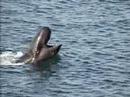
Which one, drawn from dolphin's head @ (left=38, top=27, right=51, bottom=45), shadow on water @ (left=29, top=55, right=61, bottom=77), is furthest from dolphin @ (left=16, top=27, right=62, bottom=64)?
shadow on water @ (left=29, top=55, right=61, bottom=77)

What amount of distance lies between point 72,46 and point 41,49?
2978mm

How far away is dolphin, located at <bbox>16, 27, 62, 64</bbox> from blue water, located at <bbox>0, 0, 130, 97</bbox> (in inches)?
23.2

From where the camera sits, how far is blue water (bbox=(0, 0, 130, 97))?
32219 millimetres

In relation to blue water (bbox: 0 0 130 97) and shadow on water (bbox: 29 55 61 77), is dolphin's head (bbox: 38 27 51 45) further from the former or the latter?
blue water (bbox: 0 0 130 97)

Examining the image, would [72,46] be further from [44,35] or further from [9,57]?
[9,57]

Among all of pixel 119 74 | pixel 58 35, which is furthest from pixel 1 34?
pixel 119 74

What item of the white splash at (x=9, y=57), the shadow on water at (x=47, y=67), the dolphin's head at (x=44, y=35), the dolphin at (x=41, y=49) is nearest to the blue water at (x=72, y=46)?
the shadow on water at (x=47, y=67)

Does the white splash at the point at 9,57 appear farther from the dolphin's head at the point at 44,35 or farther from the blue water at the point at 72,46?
the dolphin's head at the point at 44,35

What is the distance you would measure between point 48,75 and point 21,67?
181cm

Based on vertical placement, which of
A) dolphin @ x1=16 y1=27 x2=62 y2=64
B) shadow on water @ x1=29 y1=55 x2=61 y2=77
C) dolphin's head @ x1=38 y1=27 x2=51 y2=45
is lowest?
shadow on water @ x1=29 y1=55 x2=61 y2=77

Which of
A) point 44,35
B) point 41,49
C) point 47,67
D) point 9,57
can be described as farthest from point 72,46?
point 9,57

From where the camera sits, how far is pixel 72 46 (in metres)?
38.7

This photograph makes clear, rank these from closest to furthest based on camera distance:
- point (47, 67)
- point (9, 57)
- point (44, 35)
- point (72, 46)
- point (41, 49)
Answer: point (47, 67) < point (44, 35) < point (41, 49) < point (9, 57) < point (72, 46)

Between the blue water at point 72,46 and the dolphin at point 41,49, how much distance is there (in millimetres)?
590
